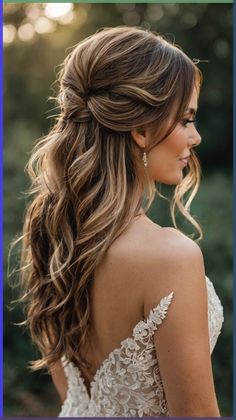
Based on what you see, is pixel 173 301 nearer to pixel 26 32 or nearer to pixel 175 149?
pixel 175 149

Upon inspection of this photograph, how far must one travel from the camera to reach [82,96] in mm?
2305

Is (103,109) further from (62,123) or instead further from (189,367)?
(189,367)

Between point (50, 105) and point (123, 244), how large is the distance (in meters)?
4.61

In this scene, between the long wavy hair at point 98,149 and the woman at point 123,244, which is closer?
the woman at point 123,244

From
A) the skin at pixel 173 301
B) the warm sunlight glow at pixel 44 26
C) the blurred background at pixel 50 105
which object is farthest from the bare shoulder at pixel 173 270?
the warm sunlight glow at pixel 44 26

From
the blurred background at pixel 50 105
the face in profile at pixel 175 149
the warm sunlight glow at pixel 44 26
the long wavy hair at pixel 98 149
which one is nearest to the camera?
the long wavy hair at pixel 98 149

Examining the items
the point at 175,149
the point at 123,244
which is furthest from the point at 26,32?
the point at 123,244

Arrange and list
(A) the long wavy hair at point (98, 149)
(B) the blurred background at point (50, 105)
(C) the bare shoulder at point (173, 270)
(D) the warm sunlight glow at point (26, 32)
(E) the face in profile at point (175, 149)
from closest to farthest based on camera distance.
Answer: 1. (C) the bare shoulder at point (173, 270)
2. (A) the long wavy hair at point (98, 149)
3. (E) the face in profile at point (175, 149)
4. (B) the blurred background at point (50, 105)
5. (D) the warm sunlight glow at point (26, 32)

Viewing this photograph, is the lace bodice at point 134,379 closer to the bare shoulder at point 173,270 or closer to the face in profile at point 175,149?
the bare shoulder at point 173,270

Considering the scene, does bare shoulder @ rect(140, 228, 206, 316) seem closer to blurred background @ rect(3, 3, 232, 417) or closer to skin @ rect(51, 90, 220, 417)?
skin @ rect(51, 90, 220, 417)

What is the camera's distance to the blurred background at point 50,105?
561 centimetres

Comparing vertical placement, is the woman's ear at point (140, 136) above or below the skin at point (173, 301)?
above

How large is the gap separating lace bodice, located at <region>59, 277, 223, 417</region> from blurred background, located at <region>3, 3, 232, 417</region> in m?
3.27

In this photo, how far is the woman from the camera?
6.80 ft
